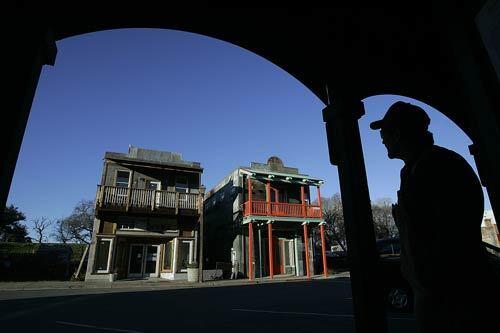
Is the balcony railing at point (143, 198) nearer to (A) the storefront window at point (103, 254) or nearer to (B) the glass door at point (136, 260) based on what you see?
Result: (A) the storefront window at point (103, 254)

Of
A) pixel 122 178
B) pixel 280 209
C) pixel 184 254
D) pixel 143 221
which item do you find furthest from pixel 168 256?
pixel 280 209

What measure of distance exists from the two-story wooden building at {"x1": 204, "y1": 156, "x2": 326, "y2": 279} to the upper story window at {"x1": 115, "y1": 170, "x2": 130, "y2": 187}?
757cm

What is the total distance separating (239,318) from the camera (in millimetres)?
5699

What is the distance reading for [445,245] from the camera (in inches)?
37.3

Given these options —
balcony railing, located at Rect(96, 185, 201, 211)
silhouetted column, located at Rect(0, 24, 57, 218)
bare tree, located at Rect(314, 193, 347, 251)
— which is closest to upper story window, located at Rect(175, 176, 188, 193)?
balcony railing, located at Rect(96, 185, 201, 211)

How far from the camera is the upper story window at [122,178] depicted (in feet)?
63.3

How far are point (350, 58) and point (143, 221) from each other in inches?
705

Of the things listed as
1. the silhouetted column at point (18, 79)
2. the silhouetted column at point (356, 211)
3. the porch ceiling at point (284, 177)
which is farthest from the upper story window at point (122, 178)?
the silhouetted column at point (356, 211)

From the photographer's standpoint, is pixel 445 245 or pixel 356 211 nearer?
pixel 445 245

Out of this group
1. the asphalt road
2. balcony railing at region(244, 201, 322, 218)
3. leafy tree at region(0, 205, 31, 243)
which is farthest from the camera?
leafy tree at region(0, 205, 31, 243)

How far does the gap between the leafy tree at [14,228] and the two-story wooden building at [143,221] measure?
23.8 m

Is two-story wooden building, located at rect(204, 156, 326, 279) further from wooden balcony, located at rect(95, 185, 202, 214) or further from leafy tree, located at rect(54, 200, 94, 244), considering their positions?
leafy tree, located at rect(54, 200, 94, 244)

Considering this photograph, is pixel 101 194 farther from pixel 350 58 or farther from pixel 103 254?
pixel 350 58

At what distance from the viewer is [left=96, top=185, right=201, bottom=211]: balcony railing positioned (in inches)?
690
